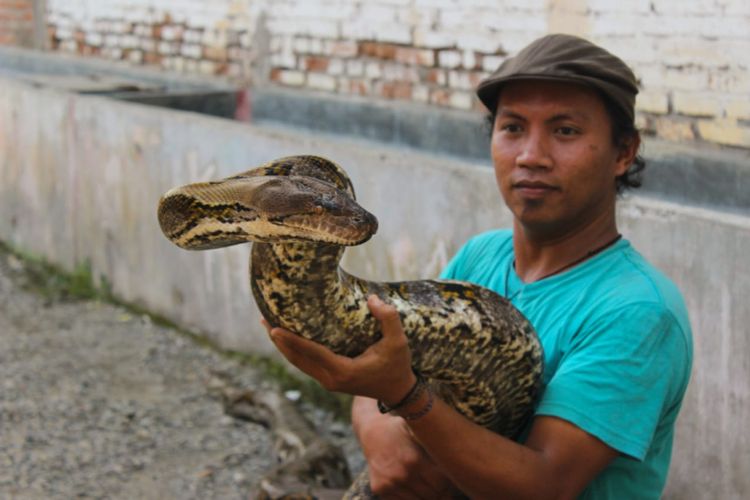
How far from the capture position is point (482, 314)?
94.7 inches

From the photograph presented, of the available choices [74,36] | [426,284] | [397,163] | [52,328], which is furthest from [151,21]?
[426,284]

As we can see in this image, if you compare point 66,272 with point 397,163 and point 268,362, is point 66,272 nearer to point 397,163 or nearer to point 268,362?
point 268,362

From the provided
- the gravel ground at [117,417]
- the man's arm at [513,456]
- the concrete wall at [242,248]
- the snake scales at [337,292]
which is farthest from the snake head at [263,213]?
the gravel ground at [117,417]

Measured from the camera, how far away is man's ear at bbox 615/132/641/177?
243cm

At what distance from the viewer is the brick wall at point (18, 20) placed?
12969 mm

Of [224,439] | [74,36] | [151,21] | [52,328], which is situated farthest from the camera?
[74,36]

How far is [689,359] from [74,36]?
10.7 metres

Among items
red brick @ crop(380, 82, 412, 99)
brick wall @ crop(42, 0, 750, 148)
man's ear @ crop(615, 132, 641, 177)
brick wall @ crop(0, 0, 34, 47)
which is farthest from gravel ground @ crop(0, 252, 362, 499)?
brick wall @ crop(0, 0, 34, 47)

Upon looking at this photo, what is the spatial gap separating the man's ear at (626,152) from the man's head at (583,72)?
1 centimetres

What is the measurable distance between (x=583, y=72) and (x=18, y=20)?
12117mm

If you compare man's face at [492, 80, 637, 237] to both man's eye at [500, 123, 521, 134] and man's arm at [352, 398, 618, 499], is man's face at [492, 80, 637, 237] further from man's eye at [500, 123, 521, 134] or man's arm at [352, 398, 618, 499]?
man's arm at [352, 398, 618, 499]

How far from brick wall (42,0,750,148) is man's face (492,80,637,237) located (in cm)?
295

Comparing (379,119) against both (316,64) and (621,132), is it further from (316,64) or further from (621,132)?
(621,132)

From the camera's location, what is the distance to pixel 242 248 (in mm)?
6188
